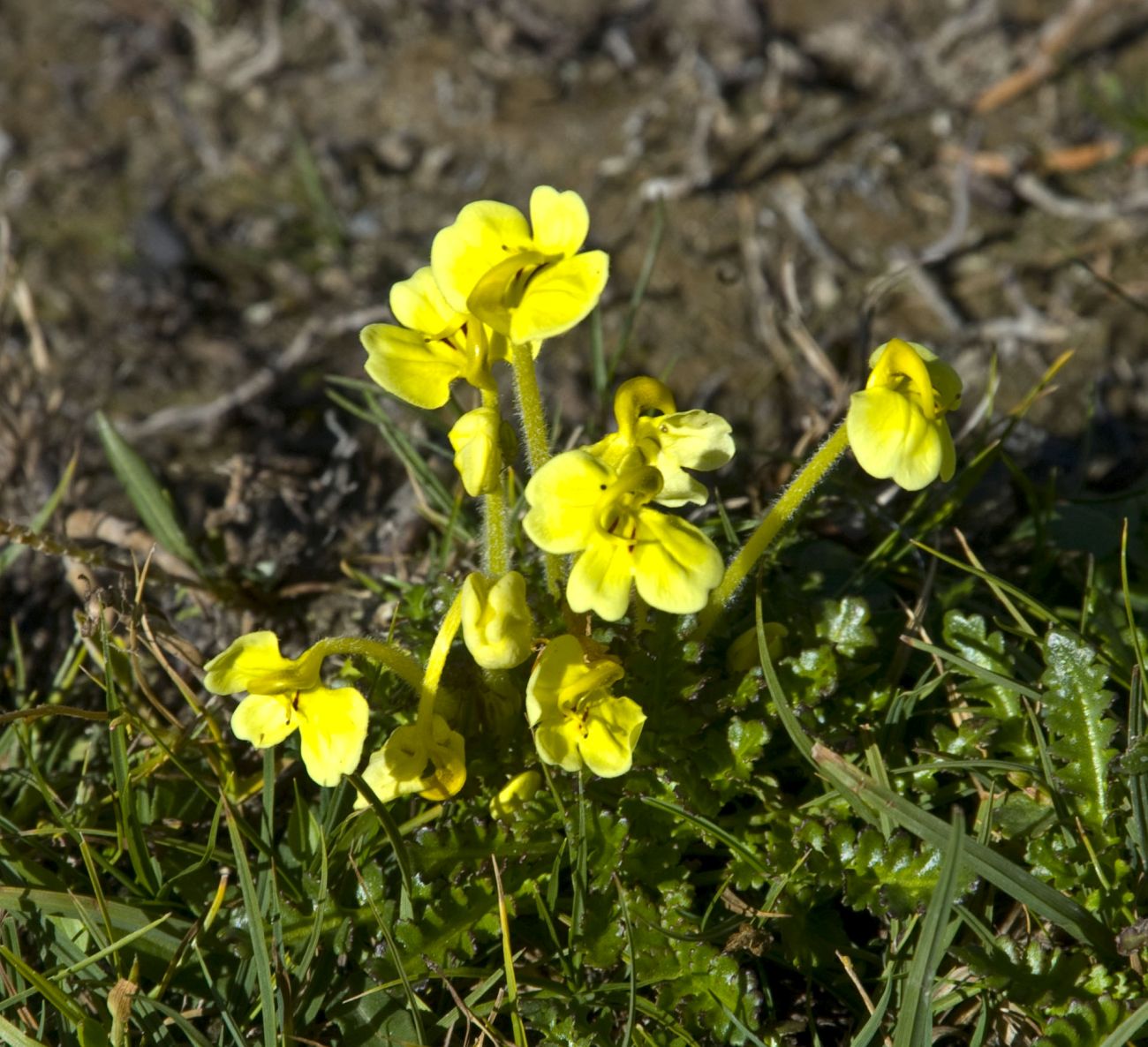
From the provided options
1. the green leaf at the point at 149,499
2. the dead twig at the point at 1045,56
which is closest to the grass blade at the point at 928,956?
the green leaf at the point at 149,499

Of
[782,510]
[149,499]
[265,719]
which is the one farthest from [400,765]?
[149,499]

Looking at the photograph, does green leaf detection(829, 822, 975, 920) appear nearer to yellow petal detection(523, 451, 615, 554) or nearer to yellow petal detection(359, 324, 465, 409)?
yellow petal detection(523, 451, 615, 554)

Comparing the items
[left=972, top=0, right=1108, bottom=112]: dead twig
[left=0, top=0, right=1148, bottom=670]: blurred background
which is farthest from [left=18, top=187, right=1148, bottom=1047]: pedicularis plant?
[left=972, top=0, right=1108, bottom=112]: dead twig

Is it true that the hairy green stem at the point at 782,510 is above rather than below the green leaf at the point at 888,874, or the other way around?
above

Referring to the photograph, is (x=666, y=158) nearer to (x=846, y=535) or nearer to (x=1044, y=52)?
(x=1044, y=52)

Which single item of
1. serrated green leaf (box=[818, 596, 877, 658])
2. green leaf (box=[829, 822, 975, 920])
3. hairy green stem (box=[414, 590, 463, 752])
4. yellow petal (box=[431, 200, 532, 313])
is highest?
yellow petal (box=[431, 200, 532, 313])

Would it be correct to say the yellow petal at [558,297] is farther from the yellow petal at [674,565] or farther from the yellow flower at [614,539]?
the yellow petal at [674,565]
